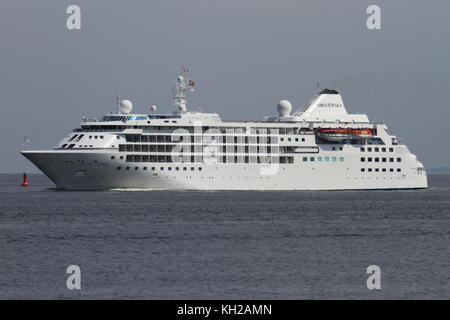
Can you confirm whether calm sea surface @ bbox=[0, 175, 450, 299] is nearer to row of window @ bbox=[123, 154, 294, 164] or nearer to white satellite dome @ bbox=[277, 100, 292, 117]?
row of window @ bbox=[123, 154, 294, 164]

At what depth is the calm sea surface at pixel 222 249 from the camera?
36000 millimetres

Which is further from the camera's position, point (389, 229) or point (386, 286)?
point (389, 229)

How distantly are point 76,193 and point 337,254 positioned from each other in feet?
178

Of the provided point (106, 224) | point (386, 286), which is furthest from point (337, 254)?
point (106, 224)

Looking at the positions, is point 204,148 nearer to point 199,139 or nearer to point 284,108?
point 199,139

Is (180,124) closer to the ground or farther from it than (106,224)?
farther from it

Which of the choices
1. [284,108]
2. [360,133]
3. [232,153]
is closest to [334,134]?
[360,133]

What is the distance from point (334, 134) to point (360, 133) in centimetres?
314

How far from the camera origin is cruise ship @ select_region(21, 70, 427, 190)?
296 feet

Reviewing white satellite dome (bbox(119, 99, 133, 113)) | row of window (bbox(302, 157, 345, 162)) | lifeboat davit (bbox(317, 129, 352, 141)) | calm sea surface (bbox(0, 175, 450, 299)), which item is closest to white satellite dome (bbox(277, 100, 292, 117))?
lifeboat davit (bbox(317, 129, 352, 141))
